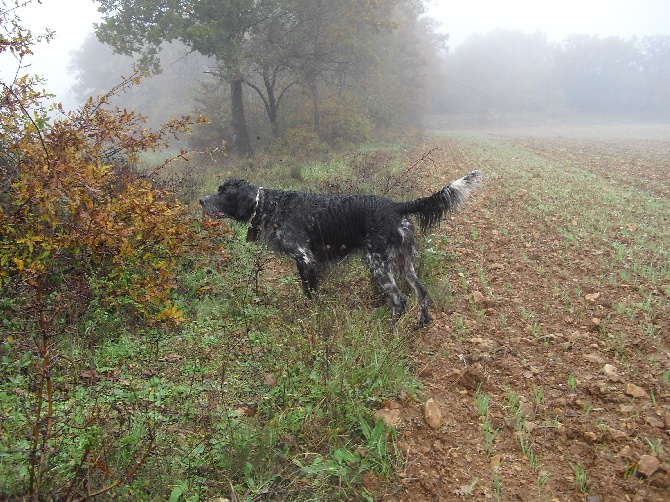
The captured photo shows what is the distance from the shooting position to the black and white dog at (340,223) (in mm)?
4934

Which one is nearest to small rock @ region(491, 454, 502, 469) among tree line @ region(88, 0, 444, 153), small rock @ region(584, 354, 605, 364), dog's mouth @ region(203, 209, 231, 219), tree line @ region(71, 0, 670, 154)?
small rock @ region(584, 354, 605, 364)

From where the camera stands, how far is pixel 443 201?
193 inches

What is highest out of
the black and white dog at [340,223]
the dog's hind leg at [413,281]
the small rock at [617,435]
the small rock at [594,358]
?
the black and white dog at [340,223]

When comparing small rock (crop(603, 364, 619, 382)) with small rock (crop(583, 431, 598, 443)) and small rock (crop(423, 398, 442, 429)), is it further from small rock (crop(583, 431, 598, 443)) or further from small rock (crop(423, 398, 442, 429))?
small rock (crop(423, 398, 442, 429))

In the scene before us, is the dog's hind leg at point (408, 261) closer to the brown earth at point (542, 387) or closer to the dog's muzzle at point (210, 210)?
the brown earth at point (542, 387)

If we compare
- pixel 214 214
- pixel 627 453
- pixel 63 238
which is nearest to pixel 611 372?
Result: pixel 627 453

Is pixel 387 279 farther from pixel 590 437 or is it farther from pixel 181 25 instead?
pixel 181 25

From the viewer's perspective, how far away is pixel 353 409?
3.13 meters

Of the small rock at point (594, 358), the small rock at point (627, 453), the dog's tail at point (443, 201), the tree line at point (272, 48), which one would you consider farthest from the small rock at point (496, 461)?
the tree line at point (272, 48)

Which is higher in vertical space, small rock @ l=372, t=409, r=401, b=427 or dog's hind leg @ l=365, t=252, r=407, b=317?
dog's hind leg @ l=365, t=252, r=407, b=317

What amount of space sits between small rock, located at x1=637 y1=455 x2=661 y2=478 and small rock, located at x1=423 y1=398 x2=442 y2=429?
122 centimetres

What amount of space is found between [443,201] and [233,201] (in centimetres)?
280

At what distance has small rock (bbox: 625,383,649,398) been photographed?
337 centimetres

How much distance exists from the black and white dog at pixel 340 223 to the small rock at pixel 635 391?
1.91 meters
